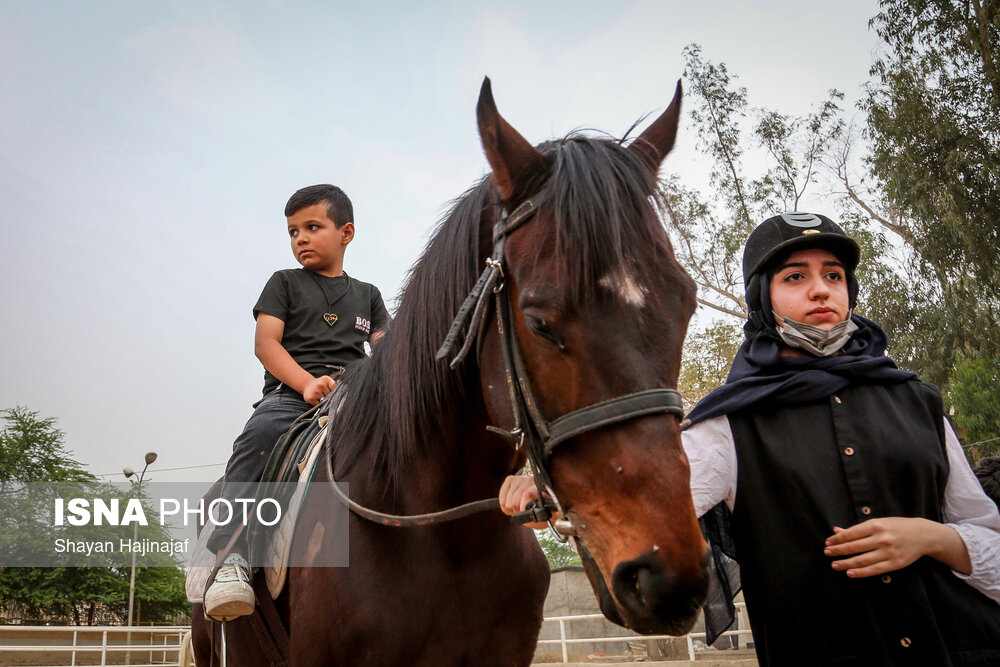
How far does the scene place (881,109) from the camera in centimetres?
2064

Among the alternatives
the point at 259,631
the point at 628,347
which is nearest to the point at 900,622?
the point at 628,347

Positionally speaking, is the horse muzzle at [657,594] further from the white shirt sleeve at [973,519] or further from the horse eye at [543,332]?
the white shirt sleeve at [973,519]

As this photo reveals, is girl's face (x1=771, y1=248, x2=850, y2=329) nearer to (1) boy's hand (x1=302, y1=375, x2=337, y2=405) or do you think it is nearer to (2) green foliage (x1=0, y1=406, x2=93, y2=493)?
(1) boy's hand (x1=302, y1=375, x2=337, y2=405)

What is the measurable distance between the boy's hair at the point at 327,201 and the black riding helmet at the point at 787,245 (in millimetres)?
2160

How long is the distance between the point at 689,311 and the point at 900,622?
99cm

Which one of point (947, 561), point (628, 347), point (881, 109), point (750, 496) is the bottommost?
point (947, 561)

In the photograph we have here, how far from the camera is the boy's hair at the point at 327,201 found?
372cm

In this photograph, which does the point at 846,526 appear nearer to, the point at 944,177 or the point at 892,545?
the point at 892,545

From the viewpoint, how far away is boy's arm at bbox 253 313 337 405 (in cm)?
319

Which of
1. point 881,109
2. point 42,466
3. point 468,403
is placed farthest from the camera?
point 42,466

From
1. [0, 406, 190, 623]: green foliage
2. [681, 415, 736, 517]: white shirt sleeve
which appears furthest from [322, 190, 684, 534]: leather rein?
[0, 406, 190, 623]: green foliage

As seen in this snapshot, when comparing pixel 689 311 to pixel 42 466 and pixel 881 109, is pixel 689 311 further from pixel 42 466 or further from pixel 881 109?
pixel 42 466

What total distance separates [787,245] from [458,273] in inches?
40.1

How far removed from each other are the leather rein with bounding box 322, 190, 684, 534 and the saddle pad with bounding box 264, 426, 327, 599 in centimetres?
52
